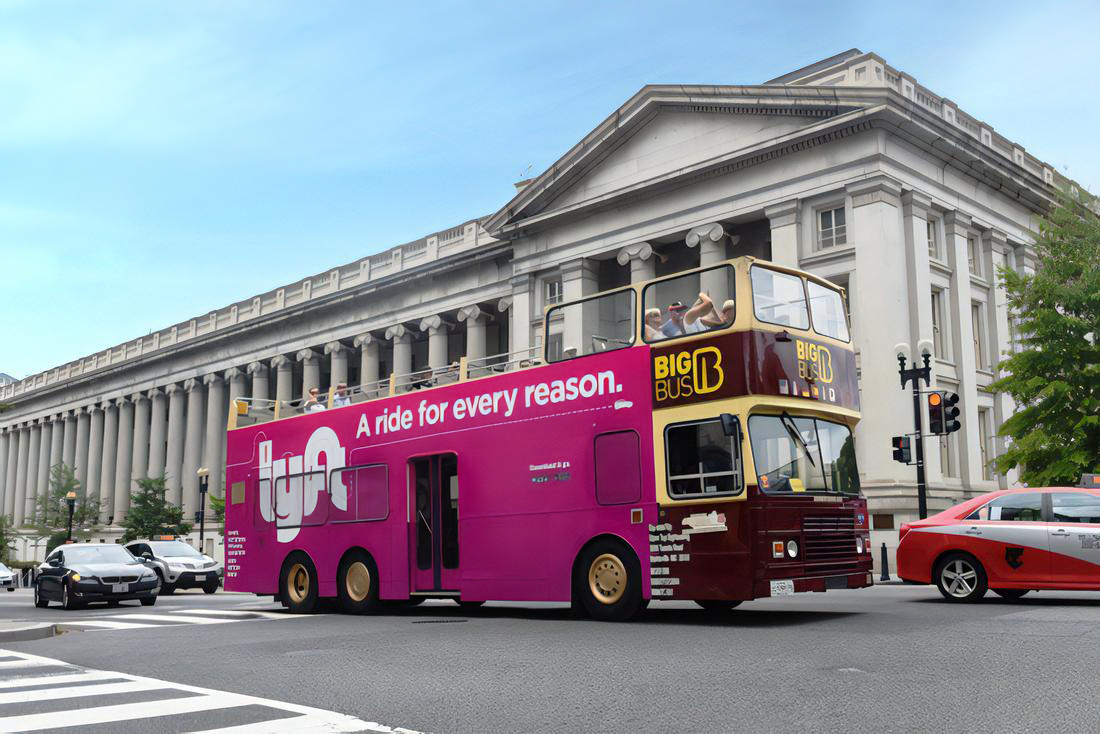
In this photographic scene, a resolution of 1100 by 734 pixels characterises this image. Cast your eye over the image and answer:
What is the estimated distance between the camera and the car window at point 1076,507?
46.1ft

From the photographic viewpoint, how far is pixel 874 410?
34094 millimetres

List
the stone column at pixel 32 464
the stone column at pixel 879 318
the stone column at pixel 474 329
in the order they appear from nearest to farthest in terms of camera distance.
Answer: the stone column at pixel 879 318, the stone column at pixel 474 329, the stone column at pixel 32 464

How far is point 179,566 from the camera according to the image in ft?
105

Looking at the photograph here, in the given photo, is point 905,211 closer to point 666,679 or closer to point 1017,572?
point 1017,572

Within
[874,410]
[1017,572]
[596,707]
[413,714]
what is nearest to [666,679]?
[596,707]

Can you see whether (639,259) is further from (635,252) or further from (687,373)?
(687,373)

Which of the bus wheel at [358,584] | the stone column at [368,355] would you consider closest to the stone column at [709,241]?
the bus wheel at [358,584]

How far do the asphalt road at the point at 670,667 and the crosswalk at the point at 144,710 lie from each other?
10 cm

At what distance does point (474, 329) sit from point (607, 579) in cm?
3895

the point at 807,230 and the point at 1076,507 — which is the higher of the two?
the point at 807,230

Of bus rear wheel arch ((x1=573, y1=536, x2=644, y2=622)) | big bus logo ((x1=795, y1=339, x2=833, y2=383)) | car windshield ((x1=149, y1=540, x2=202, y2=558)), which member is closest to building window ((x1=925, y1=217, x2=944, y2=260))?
big bus logo ((x1=795, y1=339, x2=833, y2=383))

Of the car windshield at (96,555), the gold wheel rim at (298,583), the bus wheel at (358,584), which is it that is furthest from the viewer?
the car windshield at (96,555)

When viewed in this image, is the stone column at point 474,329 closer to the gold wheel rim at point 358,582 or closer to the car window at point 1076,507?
the gold wheel rim at point 358,582

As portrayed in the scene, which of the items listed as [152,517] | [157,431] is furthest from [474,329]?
[157,431]
